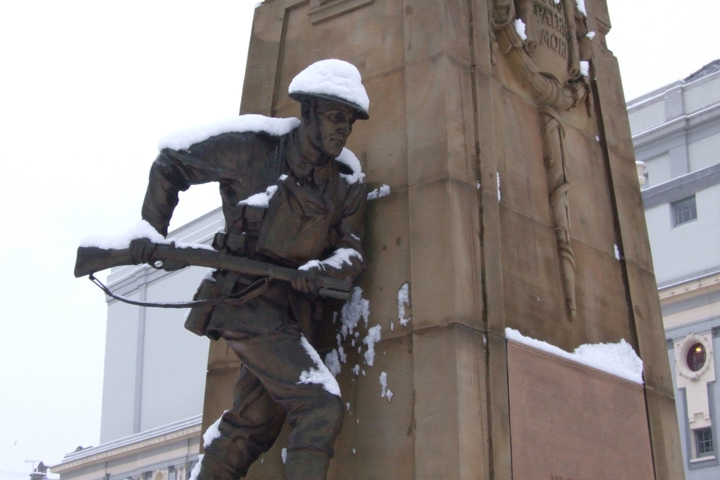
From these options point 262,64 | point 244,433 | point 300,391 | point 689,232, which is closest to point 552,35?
point 262,64

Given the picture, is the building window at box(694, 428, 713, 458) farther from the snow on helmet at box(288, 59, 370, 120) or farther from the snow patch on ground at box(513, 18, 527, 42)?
the snow on helmet at box(288, 59, 370, 120)

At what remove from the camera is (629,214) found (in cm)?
859

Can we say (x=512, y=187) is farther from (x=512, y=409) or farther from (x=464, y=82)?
(x=512, y=409)

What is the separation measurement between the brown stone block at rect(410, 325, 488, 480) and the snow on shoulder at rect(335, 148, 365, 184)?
1.00 m

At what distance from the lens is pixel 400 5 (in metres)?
7.64

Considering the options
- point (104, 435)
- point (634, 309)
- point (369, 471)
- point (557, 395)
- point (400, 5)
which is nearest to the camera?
point (369, 471)

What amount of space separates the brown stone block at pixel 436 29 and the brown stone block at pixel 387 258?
0.95 m

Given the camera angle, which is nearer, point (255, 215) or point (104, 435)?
point (255, 215)

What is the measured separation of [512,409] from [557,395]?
0.53 meters

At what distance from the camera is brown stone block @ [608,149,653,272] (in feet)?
27.7

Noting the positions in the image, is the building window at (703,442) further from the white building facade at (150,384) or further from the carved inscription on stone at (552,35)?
the carved inscription on stone at (552,35)

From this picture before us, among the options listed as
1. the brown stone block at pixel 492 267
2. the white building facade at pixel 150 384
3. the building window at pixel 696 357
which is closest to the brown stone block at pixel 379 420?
the brown stone block at pixel 492 267

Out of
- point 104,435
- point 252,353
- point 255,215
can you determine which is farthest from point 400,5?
point 104,435

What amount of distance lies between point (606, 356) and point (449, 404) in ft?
5.91
